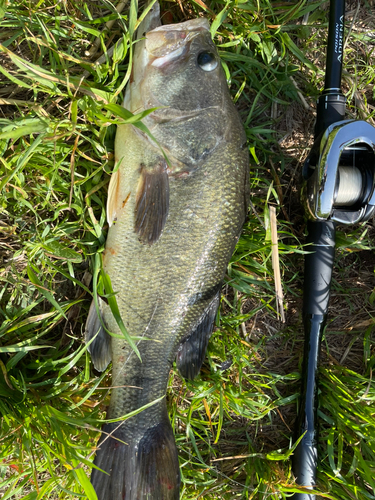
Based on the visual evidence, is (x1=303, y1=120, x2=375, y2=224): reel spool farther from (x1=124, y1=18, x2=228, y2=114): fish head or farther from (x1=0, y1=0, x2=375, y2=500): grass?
(x1=124, y1=18, x2=228, y2=114): fish head

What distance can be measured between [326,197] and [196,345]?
1156 mm

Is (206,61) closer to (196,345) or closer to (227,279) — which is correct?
(227,279)

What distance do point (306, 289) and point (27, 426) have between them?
6.28 feet

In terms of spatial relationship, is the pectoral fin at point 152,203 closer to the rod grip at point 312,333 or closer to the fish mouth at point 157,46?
the fish mouth at point 157,46

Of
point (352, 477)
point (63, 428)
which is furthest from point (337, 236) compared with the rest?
point (63, 428)

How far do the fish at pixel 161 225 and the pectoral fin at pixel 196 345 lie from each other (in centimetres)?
11

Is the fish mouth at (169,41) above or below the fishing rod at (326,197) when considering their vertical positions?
above


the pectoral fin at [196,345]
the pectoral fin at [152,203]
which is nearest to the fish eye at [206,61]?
the pectoral fin at [152,203]

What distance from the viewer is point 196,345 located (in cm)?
226

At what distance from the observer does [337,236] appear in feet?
8.77

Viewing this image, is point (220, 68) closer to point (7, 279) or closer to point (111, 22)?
point (111, 22)

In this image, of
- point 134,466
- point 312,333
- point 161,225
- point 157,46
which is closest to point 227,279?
point 312,333

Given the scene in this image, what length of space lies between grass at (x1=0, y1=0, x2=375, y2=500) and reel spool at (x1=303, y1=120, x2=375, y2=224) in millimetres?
402

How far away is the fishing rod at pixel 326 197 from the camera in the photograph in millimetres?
2029
